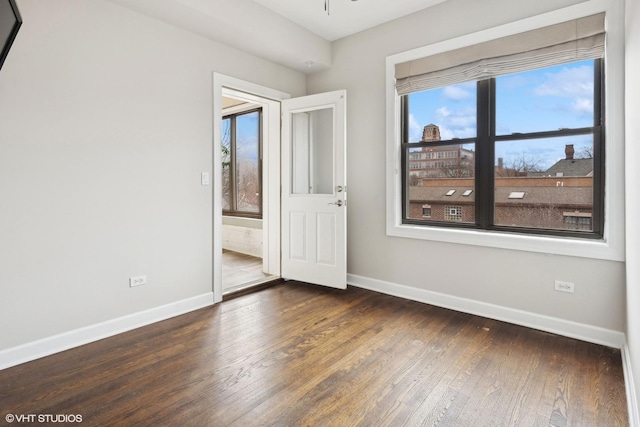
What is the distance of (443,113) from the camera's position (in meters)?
3.36

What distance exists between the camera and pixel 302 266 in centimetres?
396

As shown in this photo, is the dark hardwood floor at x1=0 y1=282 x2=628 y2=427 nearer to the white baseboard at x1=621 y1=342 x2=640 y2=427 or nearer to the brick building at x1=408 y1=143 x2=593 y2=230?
the white baseboard at x1=621 y1=342 x2=640 y2=427

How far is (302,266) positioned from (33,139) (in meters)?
2.61

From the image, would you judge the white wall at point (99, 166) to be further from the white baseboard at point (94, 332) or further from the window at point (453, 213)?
the window at point (453, 213)

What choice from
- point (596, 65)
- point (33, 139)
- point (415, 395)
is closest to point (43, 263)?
point (33, 139)

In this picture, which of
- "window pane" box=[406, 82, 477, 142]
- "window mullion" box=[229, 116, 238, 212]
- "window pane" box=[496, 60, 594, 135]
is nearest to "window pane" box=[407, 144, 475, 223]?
"window pane" box=[406, 82, 477, 142]

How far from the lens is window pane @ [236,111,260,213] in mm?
5672

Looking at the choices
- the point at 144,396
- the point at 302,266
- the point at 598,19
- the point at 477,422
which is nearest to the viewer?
the point at 477,422

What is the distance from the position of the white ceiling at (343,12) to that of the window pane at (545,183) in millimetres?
1563

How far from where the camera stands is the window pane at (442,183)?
3217mm

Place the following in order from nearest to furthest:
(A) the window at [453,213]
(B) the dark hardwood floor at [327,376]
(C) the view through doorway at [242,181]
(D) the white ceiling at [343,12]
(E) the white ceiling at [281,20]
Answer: (B) the dark hardwood floor at [327,376] → (E) the white ceiling at [281,20] → (D) the white ceiling at [343,12] → (A) the window at [453,213] → (C) the view through doorway at [242,181]

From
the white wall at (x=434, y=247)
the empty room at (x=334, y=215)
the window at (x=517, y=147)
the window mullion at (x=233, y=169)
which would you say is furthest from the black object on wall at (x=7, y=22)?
the window mullion at (x=233, y=169)

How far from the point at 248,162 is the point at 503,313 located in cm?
433

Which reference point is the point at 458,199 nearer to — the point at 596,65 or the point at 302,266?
the point at 596,65
